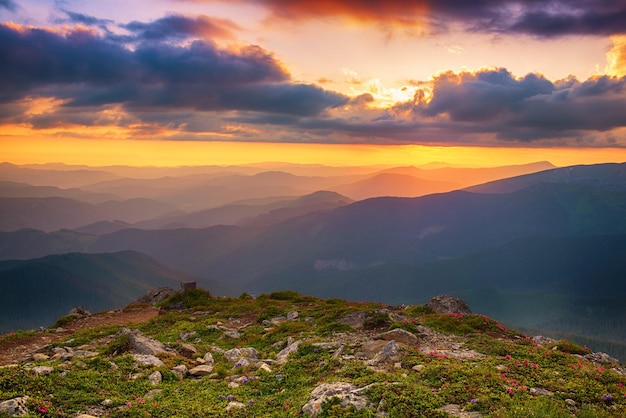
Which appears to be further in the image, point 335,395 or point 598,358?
point 598,358

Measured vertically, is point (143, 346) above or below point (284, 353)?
above

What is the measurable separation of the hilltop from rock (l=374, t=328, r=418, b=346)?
7 centimetres

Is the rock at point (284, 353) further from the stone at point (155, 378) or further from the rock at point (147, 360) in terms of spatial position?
the rock at point (147, 360)

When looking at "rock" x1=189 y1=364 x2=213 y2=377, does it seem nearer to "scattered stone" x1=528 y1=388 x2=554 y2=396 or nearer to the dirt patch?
the dirt patch

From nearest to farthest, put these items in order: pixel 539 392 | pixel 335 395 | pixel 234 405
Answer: pixel 335 395, pixel 539 392, pixel 234 405

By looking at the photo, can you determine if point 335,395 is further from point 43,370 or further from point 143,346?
point 143,346

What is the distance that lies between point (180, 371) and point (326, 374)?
7.83 meters

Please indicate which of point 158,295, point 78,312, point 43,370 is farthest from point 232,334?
point 158,295

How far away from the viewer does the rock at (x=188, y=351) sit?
83.2 ft

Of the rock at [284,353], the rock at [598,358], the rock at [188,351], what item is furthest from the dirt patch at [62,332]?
the rock at [598,358]

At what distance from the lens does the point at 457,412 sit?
14.0 meters

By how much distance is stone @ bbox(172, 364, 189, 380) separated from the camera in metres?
20.4

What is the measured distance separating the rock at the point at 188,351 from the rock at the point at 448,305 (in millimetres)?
22026

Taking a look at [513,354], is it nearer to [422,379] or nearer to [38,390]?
[422,379]
